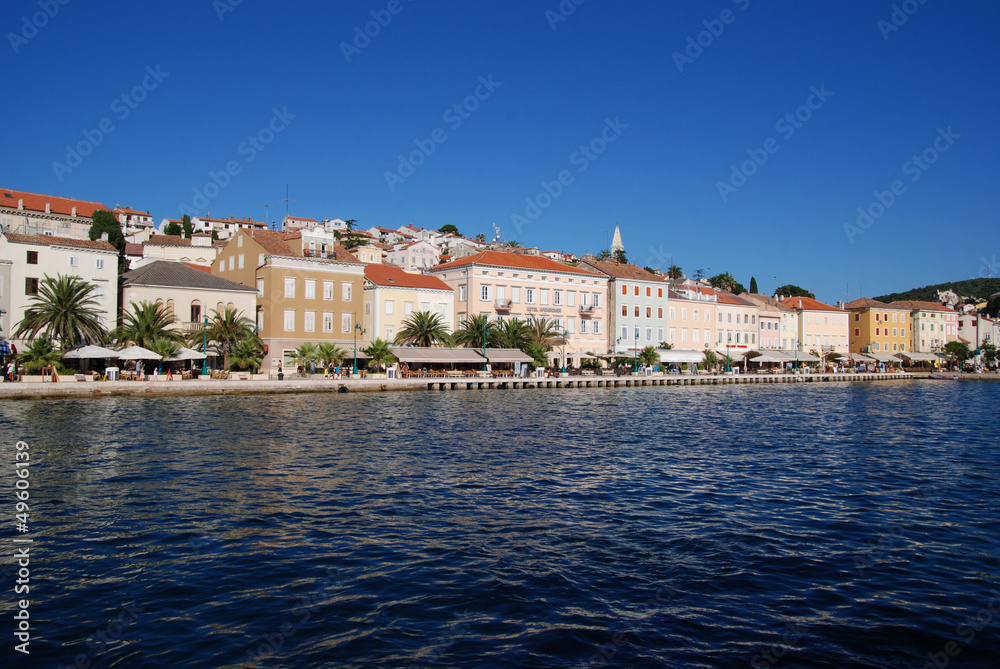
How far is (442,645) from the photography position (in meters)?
7.70

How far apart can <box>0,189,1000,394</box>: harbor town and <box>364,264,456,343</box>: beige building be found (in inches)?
5.0

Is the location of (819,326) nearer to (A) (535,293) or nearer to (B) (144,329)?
(A) (535,293)

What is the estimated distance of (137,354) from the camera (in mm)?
43469

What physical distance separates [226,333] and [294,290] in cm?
695

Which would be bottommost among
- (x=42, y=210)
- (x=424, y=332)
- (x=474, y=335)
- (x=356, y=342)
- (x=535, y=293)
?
(x=356, y=342)

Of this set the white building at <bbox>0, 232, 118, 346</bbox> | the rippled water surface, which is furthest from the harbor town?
the rippled water surface

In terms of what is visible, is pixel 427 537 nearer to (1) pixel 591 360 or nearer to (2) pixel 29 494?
(2) pixel 29 494

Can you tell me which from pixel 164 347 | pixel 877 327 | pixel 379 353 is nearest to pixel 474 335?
pixel 379 353

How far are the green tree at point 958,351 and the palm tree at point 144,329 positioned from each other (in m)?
102

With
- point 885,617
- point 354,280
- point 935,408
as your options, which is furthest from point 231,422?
point 935,408

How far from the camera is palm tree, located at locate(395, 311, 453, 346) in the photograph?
58.6 meters

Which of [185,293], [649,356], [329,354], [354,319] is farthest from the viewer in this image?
[649,356]

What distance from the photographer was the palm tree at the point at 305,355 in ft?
174

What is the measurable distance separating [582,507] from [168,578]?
7.24 meters
